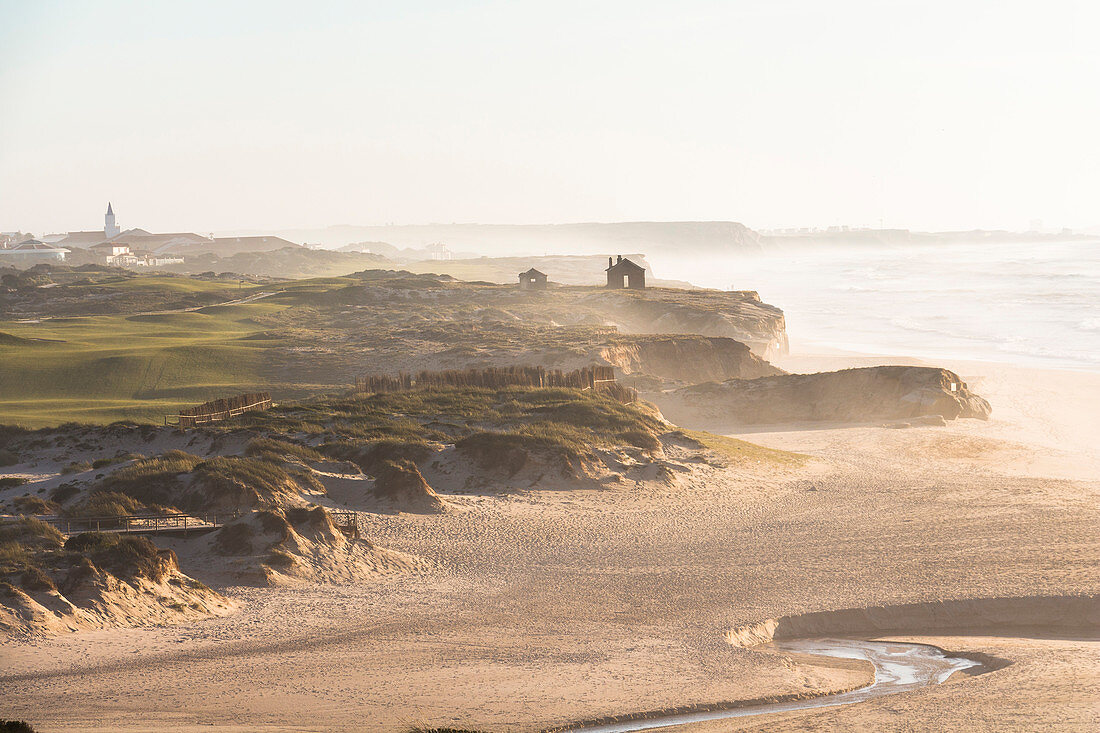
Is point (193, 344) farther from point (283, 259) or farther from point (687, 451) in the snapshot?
point (283, 259)

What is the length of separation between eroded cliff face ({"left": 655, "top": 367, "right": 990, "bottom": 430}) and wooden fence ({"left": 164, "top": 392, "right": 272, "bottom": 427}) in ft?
54.5

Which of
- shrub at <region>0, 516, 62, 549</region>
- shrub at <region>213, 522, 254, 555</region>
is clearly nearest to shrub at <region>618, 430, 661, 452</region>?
shrub at <region>213, 522, 254, 555</region>

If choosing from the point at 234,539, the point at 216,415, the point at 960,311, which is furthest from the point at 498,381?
A: the point at 960,311

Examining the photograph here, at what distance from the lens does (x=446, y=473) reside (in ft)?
98.6

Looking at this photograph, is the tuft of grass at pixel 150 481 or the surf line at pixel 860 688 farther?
the tuft of grass at pixel 150 481

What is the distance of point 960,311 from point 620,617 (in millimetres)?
91844

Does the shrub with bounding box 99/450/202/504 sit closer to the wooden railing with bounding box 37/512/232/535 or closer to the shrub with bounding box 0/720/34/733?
the wooden railing with bounding box 37/512/232/535

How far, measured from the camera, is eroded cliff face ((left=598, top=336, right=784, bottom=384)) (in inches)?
2039

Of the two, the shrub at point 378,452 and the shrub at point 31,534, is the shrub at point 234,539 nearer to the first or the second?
the shrub at point 31,534

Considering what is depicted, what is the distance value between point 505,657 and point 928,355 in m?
61.3

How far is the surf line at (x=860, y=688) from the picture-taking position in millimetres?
15602

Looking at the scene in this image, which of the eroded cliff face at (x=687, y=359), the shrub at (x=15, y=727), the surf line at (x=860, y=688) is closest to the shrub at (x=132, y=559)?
the shrub at (x=15, y=727)

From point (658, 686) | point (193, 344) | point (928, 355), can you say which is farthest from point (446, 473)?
point (928, 355)

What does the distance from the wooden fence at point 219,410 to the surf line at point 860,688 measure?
776 inches
